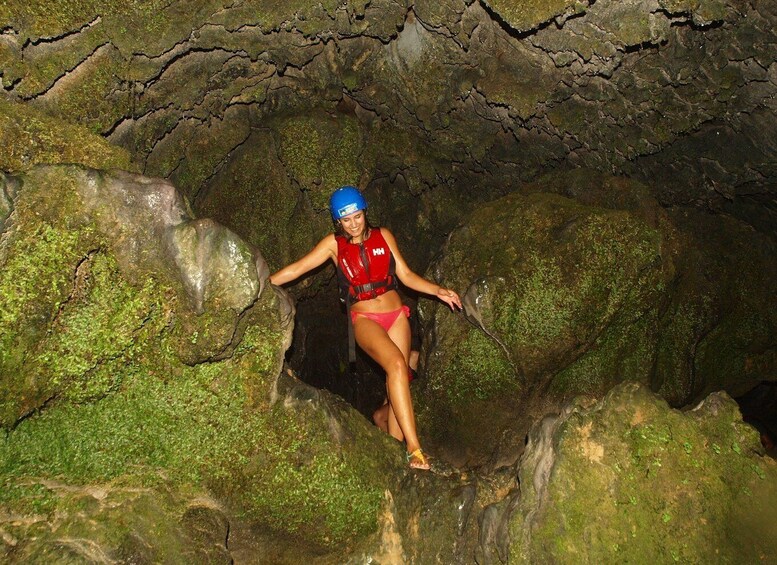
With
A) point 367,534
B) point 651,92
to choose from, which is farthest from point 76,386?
point 651,92

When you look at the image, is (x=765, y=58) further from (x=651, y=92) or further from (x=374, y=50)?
(x=374, y=50)

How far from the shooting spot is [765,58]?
5.82 m

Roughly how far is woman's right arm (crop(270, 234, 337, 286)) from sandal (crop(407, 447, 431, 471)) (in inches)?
76.6

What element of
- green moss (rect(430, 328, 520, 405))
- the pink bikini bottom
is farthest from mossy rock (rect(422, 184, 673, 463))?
the pink bikini bottom

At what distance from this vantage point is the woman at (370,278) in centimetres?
580

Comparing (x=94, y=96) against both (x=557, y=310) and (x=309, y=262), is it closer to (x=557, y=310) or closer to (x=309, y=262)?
(x=309, y=262)

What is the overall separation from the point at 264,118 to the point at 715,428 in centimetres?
647

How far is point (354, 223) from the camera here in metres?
5.86

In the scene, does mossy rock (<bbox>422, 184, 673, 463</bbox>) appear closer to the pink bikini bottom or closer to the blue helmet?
the pink bikini bottom

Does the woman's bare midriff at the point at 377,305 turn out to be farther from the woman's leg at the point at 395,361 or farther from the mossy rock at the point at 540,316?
the mossy rock at the point at 540,316

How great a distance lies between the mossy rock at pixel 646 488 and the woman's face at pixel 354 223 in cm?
266

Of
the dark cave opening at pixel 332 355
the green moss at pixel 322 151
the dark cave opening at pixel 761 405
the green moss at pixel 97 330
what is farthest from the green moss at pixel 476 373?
the dark cave opening at pixel 761 405

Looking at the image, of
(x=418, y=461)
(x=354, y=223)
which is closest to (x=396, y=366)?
(x=418, y=461)

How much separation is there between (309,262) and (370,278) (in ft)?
2.19
